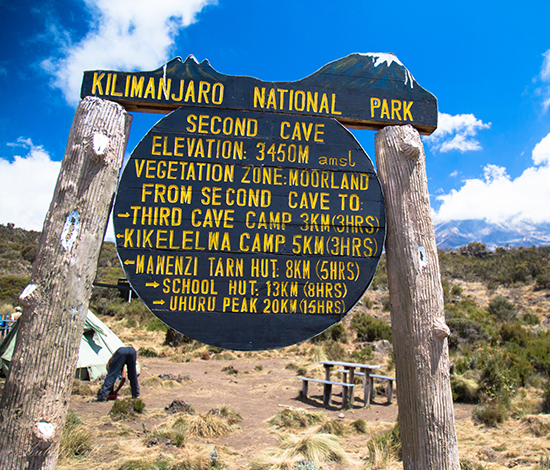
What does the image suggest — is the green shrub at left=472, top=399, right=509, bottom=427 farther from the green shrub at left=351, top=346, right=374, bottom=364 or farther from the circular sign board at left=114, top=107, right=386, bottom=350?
the circular sign board at left=114, top=107, right=386, bottom=350

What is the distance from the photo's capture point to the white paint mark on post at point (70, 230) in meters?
2.30

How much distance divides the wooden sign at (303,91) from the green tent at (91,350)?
712 cm

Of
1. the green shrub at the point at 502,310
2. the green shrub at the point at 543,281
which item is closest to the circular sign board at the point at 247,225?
the green shrub at the point at 502,310

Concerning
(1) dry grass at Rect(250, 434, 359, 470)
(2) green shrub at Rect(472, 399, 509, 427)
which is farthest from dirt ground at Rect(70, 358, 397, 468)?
(2) green shrub at Rect(472, 399, 509, 427)

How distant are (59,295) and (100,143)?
36.9 inches

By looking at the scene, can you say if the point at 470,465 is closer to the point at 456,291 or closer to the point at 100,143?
the point at 100,143

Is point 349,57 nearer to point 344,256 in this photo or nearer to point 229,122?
point 229,122

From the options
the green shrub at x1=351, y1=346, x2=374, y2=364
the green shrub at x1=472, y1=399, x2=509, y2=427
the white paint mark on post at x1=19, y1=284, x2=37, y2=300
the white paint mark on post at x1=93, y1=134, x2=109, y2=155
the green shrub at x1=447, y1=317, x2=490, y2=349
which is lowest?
the green shrub at x1=472, y1=399, x2=509, y2=427

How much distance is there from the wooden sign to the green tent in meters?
7.12

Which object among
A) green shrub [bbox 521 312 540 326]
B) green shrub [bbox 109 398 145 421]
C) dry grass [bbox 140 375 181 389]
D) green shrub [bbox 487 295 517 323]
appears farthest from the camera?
green shrub [bbox 487 295 517 323]

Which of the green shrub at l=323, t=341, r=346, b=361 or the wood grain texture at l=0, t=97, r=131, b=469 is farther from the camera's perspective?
the green shrub at l=323, t=341, r=346, b=361

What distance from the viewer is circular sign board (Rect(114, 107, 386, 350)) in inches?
95.9

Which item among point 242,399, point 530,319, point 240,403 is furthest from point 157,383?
point 530,319

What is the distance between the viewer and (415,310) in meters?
2.47
